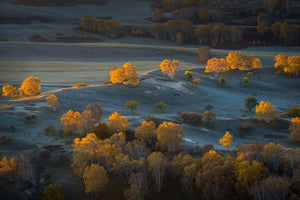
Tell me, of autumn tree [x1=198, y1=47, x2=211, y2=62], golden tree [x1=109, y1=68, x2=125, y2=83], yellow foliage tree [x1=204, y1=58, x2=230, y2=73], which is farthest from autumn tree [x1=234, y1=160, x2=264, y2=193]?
autumn tree [x1=198, y1=47, x2=211, y2=62]

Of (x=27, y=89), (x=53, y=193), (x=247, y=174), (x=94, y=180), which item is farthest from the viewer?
(x=27, y=89)

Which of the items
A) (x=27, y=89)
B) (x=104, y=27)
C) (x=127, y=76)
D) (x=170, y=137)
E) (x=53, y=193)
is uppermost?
(x=104, y=27)

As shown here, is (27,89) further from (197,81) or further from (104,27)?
(104,27)

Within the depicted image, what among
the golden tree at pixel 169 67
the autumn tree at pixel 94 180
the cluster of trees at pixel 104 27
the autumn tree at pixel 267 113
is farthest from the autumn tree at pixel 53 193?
the cluster of trees at pixel 104 27

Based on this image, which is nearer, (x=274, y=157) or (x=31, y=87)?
(x=274, y=157)

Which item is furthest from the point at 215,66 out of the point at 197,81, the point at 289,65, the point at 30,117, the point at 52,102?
Answer: the point at 30,117

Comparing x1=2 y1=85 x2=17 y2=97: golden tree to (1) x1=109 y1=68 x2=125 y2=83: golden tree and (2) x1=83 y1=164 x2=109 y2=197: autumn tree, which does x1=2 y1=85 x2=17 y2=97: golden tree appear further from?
(2) x1=83 y1=164 x2=109 y2=197: autumn tree
